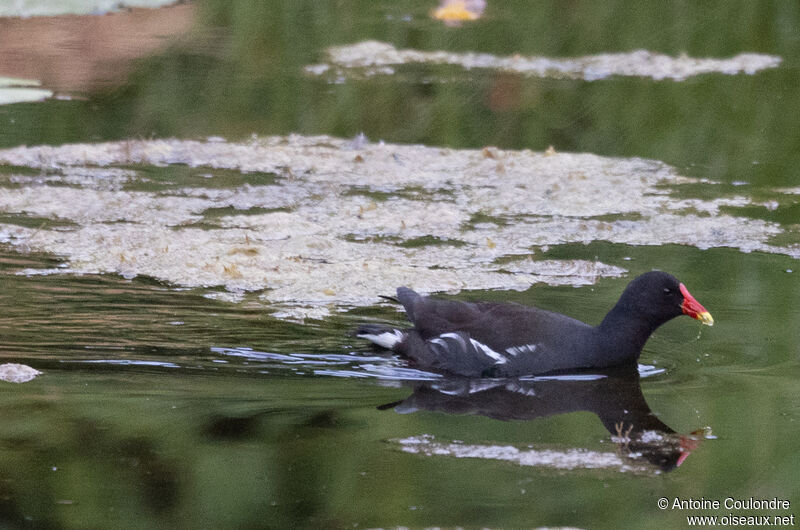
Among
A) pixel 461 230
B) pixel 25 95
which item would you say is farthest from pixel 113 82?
pixel 461 230

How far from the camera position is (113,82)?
12.3m

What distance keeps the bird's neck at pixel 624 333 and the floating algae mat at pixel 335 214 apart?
1.16 metres

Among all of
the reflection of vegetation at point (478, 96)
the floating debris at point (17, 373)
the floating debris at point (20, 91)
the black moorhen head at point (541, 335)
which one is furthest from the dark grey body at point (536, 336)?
the floating debris at point (20, 91)

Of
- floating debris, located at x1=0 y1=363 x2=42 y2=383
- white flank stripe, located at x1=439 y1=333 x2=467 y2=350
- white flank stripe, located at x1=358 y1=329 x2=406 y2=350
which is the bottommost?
floating debris, located at x1=0 y1=363 x2=42 y2=383

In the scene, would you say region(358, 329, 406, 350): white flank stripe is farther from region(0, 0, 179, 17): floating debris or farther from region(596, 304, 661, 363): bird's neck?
region(0, 0, 179, 17): floating debris

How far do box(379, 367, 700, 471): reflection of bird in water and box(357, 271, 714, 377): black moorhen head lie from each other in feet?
0.24

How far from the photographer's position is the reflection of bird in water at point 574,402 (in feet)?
15.6

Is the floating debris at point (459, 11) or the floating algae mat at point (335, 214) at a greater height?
the floating debris at point (459, 11)

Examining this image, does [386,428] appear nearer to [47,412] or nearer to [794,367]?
[47,412]

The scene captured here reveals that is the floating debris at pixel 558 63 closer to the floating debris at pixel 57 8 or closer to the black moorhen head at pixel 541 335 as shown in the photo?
the floating debris at pixel 57 8

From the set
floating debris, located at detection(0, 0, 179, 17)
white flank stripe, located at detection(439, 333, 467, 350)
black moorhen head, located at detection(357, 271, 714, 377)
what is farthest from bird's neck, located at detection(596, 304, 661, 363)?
floating debris, located at detection(0, 0, 179, 17)

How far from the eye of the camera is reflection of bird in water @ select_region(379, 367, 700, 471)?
476cm

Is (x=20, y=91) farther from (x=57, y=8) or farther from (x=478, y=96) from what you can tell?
(x=478, y=96)

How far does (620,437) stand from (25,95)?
8272 millimetres
